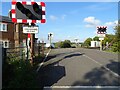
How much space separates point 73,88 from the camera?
1109cm

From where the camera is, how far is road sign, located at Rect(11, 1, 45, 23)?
1271 cm

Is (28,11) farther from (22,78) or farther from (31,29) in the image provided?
(22,78)

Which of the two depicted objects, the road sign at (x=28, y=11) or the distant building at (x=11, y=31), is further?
the distant building at (x=11, y=31)

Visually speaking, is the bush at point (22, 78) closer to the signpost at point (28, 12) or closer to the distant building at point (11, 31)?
the signpost at point (28, 12)

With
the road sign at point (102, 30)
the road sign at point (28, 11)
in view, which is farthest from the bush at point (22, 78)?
the road sign at point (102, 30)

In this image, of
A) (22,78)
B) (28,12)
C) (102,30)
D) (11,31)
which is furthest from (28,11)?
(11,31)

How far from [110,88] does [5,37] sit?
4134 cm

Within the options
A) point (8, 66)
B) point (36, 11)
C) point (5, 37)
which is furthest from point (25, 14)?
point (5, 37)

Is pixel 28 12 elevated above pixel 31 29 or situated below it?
above

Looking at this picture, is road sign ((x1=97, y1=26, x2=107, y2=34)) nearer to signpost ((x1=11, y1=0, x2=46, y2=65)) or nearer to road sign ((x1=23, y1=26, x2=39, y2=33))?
road sign ((x1=23, y1=26, x2=39, y2=33))

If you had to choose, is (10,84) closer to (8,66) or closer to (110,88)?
(8,66)

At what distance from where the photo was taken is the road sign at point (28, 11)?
12.7m

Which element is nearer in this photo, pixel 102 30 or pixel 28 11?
pixel 28 11

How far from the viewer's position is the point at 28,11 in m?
12.7
